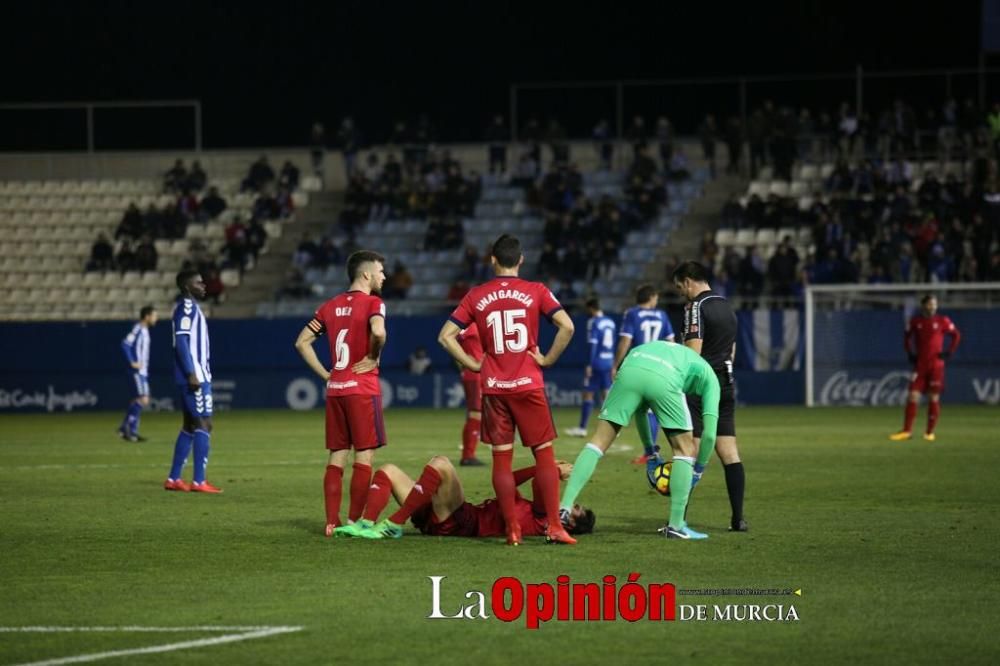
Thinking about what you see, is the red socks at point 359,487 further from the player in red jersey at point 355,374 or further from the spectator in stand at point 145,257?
the spectator in stand at point 145,257

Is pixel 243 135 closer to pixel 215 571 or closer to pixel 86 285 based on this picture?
pixel 86 285

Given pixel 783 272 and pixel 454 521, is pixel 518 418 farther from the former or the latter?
pixel 783 272

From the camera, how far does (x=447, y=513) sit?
40.8 ft

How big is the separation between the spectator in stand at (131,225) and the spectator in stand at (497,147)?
10281mm

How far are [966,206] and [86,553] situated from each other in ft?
99.8

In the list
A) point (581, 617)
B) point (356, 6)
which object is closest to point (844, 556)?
point (581, 617)

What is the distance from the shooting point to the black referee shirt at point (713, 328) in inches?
510

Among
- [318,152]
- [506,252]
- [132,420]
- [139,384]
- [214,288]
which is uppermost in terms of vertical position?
[318,152]

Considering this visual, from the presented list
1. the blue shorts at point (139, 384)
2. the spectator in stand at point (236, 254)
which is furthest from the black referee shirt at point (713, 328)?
the spectator in stand at point (236, 254)

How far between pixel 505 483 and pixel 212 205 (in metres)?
35.2

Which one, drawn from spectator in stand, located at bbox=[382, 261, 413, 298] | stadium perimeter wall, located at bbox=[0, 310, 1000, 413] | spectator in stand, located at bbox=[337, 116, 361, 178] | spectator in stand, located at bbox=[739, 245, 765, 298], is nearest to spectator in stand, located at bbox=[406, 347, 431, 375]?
stadium perimeter wall, located at bbox=[0, 310, 1000, 413]

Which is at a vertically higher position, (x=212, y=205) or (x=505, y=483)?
(x=212, y=205)

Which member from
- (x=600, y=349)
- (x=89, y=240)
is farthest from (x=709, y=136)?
(x=600, y=349)

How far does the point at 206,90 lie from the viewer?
5197 cm
